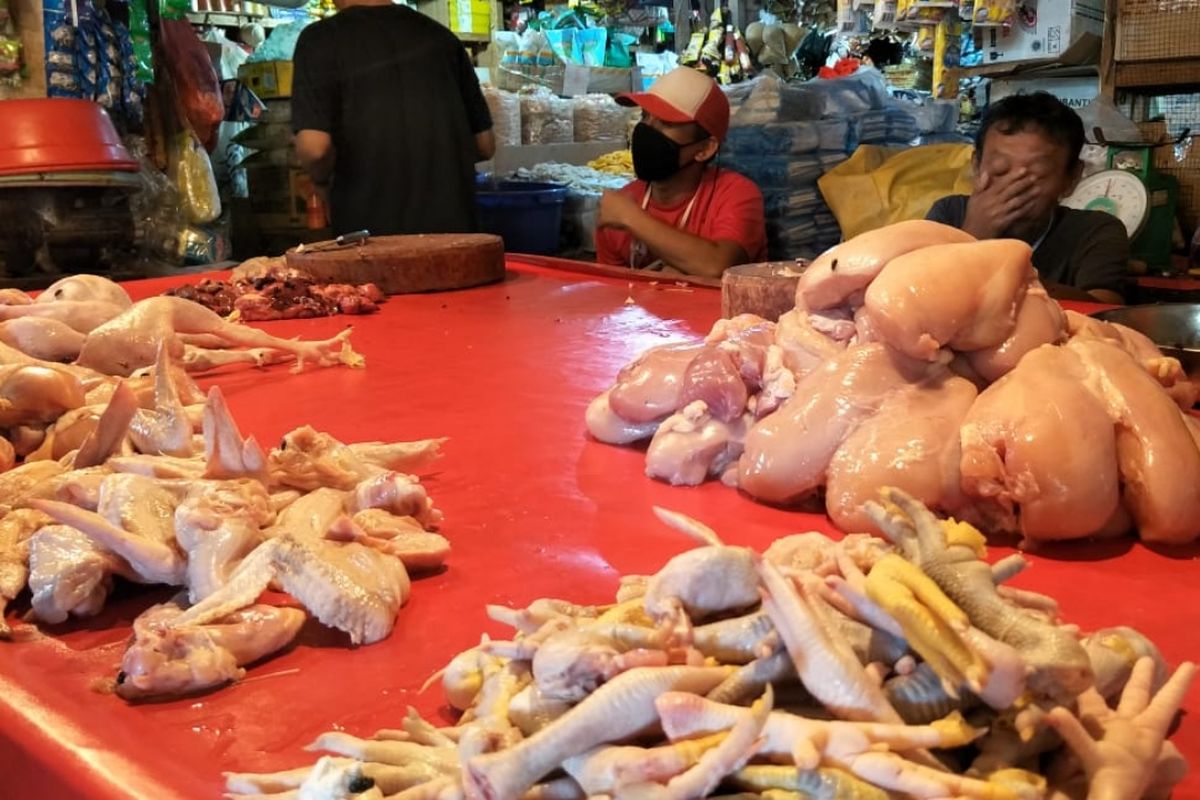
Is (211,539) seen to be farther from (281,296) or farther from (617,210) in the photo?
(617,210)

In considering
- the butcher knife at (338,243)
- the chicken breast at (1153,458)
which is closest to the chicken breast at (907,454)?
the chicken breast at (1153,458)

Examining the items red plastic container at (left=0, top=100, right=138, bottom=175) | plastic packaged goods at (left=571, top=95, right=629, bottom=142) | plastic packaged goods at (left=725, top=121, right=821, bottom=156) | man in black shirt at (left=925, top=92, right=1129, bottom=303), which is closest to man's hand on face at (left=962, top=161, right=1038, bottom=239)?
man in black shirt at (left=925, top=92, right=1129, bottom=303)

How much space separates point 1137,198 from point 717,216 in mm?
1745

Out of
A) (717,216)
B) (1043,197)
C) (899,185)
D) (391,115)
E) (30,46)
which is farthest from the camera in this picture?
(899,185)

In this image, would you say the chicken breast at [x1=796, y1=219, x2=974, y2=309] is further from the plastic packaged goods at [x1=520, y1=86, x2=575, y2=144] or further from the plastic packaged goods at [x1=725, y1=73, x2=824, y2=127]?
the plastic packaged goods at [x1=520, y1=86, x2=575, y2=144]

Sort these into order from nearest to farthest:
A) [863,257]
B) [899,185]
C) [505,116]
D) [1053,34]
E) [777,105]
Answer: [863,257] → [1053,34] → [899,185] → [777,105] → [505,116]

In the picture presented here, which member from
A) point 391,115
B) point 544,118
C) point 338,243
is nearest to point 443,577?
point 338,243

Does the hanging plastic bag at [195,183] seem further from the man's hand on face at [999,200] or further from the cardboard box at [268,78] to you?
the man's hand on face at [999,200]

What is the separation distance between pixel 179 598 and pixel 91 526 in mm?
132

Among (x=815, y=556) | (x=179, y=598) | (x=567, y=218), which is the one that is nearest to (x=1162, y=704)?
(x=815, y=556)

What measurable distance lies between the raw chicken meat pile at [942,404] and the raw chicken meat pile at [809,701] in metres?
0.41

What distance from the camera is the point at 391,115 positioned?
4277mm

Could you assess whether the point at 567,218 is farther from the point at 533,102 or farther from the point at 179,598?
the point at 179,598

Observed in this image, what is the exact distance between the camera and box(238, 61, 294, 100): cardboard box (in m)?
5.89
